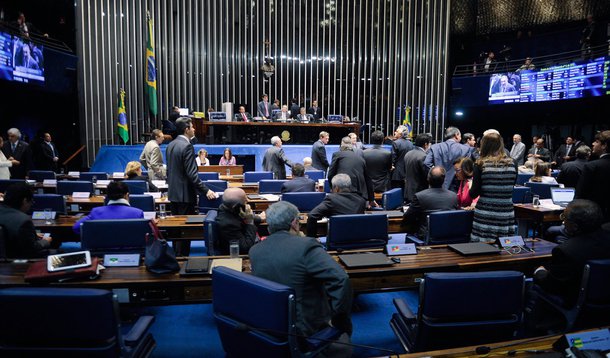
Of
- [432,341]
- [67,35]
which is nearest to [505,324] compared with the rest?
[432,341]

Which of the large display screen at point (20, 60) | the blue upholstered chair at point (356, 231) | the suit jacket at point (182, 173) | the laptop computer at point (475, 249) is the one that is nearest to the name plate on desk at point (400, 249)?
the laptop computer at point (475, 249)

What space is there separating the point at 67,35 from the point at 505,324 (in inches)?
524

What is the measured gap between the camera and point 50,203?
4523 millimetres

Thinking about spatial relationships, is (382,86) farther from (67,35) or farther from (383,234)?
(383,234)

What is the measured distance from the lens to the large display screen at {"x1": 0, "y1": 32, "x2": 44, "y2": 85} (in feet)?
27.2

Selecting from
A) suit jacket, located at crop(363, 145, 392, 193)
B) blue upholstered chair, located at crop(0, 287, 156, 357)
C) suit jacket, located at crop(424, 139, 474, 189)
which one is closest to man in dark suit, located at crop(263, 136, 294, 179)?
suit jacket, located at crop(363, 145, 392, 193)

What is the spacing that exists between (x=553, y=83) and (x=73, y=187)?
1162 cm

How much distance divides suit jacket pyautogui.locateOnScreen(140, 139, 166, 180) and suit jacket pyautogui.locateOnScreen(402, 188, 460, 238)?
439 cm

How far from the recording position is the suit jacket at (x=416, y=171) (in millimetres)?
5566

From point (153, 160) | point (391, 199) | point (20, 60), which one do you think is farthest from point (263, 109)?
point (391, 199)

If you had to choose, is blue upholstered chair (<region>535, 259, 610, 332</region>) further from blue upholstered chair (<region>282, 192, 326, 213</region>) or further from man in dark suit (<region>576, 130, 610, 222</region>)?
blue upholstered chair (<region>282, 192, 326, 213</region>)

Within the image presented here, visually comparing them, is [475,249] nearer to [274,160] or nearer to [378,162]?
[378,162]

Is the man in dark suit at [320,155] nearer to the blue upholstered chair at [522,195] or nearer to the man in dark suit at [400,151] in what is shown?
the man in dark suit at [400,151]

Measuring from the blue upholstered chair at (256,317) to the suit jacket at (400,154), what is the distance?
489 centimetres
